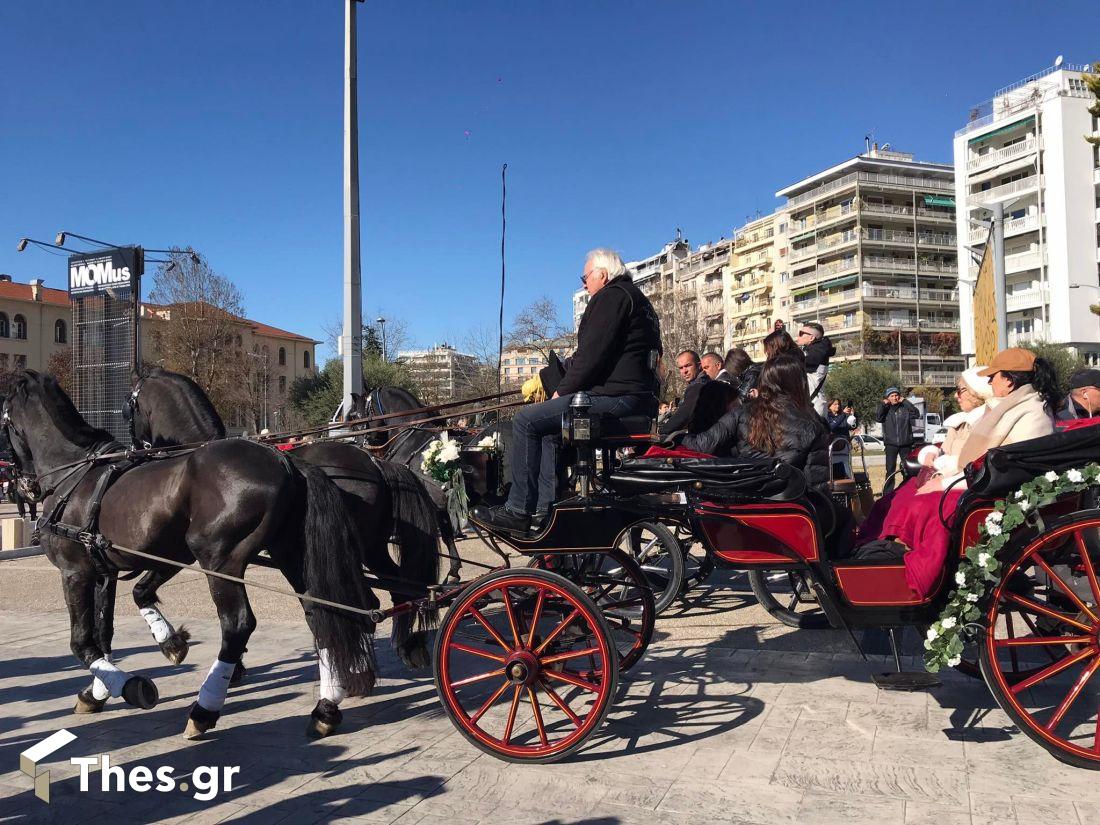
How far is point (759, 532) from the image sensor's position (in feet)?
13.1

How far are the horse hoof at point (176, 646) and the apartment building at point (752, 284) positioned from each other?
6844 cm

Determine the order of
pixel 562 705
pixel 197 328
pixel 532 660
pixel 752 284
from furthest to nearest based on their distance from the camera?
pixel 752 284, pixel 197 328, pixel 532 660, pixel 562 705

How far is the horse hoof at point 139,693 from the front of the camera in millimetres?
4281

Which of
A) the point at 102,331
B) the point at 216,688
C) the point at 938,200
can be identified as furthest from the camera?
the point at 938,200

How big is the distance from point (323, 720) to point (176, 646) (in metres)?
1.79

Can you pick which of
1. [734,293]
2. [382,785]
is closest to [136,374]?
[382,785]

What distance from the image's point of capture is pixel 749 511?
155 inches

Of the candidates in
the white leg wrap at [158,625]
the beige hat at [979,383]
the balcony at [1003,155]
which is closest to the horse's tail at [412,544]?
the white leg wrap at [158,625]

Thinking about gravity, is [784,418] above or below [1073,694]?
above

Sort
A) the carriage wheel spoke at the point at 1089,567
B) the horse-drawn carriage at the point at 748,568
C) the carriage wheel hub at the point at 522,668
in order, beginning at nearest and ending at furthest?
the carriage wheel spoke at the point at 1089,567 → the horse-drawn carriage at the point at 748,568 → the carriage wheel hub at the point at 522,668

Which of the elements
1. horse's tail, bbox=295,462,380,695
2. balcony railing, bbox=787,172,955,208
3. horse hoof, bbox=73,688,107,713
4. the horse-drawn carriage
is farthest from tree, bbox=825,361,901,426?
horse hoof, bbox=73,688,107,713

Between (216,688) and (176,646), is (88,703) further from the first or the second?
(216,688)

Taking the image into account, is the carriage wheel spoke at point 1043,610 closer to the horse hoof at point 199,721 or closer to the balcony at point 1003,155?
the horse hoof at point 199,721

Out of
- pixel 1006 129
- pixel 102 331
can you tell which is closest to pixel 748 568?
pixel 102 331
